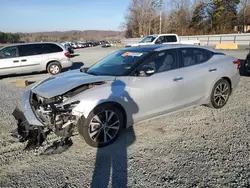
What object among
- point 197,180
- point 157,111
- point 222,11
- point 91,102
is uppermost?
point 222,11

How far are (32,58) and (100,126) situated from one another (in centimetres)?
811

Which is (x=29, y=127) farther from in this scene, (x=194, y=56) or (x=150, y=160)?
(x=194, y=56)

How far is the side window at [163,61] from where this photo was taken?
397 centimetres

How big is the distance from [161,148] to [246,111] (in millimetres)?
2630

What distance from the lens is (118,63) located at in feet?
14.0

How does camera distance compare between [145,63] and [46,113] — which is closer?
[46,113]

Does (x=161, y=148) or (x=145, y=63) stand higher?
(x=145, y=63)

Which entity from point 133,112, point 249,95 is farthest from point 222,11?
point 133,112

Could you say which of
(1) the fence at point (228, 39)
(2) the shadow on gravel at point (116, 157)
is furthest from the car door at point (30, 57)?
(1) the fence at point (228, 39)

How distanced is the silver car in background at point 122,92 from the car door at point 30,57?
6.75 meters

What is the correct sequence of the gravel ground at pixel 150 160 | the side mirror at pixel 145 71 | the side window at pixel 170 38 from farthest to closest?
the side window at pixel 170 38
the side mirror at pixel 145 71
the gravel ground at pixel 150 160

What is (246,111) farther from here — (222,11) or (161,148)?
(222,11)

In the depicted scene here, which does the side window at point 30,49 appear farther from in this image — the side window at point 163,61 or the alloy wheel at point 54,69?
the side window at point 163,61

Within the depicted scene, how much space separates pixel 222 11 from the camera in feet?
167
